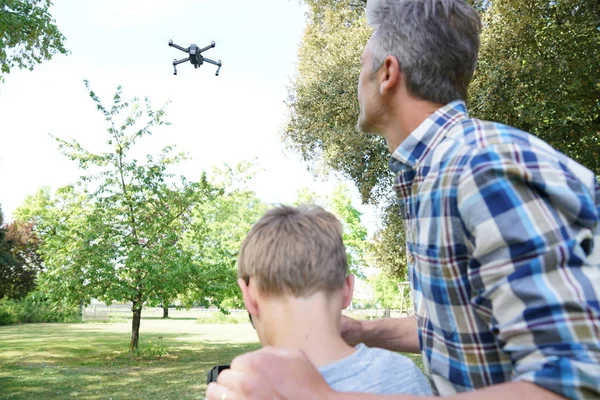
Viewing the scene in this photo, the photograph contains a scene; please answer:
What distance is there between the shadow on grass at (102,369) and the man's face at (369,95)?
8851 millimetres

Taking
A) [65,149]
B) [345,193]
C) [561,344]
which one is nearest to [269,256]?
[561,344]

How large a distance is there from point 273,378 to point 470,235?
456 millimetres

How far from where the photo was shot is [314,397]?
2.63 ft

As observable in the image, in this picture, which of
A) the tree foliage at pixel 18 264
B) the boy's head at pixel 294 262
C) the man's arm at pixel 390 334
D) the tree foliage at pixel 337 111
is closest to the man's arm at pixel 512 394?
the boy's head at pixel 294 262

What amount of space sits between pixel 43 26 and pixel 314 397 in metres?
14.1

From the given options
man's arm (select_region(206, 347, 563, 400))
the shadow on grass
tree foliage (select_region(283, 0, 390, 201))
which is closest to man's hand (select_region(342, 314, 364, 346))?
man's arm (select_region(206, 347, 563, 400))

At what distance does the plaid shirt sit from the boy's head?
8.1 inches

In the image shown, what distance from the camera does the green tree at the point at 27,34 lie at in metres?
11.7

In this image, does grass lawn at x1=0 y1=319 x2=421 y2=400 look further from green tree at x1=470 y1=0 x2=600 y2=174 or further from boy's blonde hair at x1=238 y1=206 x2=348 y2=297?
boy's blonde hair at x1=238 y1=206 x2=348 y2=297

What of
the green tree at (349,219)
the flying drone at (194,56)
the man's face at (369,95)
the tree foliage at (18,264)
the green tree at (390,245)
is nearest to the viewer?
the man's face at (369,95)

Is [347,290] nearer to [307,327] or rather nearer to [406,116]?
[307,327]

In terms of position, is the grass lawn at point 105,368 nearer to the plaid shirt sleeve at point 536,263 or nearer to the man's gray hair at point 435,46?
the man's gray hair at point 435,46

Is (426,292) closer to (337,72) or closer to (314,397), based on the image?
(314,397)

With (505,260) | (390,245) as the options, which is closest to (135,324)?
(390,245)
